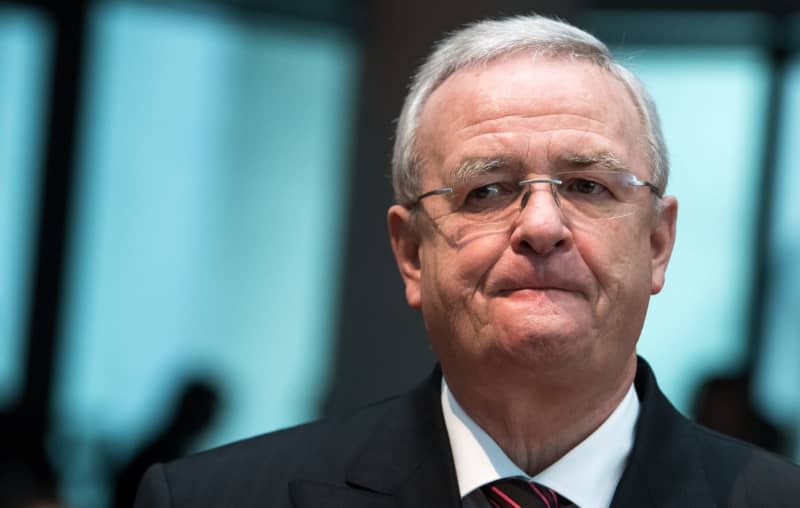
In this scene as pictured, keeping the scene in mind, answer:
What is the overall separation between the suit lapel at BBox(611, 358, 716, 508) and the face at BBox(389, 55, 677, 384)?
0.14 metres

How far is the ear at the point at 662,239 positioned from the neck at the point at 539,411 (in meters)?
0.19

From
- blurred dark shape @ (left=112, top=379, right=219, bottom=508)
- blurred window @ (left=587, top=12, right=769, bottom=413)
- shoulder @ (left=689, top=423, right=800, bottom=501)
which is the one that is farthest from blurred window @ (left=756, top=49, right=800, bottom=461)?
shoulder @ (left=689, top=423, right=800, bottom=501)

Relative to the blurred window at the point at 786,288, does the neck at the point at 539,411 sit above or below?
above

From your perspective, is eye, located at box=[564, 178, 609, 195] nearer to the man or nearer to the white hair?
the man

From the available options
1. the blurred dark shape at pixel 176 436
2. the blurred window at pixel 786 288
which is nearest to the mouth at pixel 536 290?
the blurred dark shape at pixel 176 436

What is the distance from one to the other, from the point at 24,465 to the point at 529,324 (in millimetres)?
4056

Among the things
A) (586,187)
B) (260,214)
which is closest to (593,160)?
(586,187)

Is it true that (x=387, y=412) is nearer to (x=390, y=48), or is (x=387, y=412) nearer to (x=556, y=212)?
(x=556, y=212)

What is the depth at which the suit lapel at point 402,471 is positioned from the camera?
2.69 meters

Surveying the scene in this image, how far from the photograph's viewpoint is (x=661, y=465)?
2656 mm

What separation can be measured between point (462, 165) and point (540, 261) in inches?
11.2

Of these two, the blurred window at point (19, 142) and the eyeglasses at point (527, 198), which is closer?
the eyeglasses at point (527, 198)

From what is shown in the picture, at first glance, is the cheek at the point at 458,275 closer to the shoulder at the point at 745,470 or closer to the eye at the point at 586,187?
the eye at the point at 586,187

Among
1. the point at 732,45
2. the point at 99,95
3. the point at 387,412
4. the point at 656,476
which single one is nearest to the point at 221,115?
the point at 99,95
